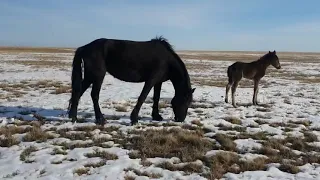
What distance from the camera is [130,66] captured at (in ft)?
31.1

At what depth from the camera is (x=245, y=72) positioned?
1423 cm

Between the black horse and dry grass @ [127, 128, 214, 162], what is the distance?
4.98 ft

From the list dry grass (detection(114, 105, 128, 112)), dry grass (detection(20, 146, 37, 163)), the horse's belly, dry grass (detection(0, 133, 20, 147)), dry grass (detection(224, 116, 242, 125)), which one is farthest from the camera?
dry grass (detection(114, 105, 128, 112))

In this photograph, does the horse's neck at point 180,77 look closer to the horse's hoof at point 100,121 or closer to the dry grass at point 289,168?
the horse's hoof at point 100,121

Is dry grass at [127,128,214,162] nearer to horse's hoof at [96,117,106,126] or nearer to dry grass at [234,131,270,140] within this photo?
dry grass at [234,131,270,140]

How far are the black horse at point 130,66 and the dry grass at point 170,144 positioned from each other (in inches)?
59.8

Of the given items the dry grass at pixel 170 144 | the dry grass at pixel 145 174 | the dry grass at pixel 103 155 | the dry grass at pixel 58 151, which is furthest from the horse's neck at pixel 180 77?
the dry grass at pixel 145 174

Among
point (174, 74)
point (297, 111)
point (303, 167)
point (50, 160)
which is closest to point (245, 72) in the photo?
point (297, 111)

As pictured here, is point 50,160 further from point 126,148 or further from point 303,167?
point 303,167

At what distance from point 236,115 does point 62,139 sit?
5.90 meters

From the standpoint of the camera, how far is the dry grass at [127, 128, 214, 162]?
680 centimetres

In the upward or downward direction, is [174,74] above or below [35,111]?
above

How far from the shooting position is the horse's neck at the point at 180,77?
9.88 meters

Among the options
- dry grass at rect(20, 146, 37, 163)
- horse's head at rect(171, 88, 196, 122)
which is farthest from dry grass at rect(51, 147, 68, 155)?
horse's head at rect(171, 88, 196, 122)
